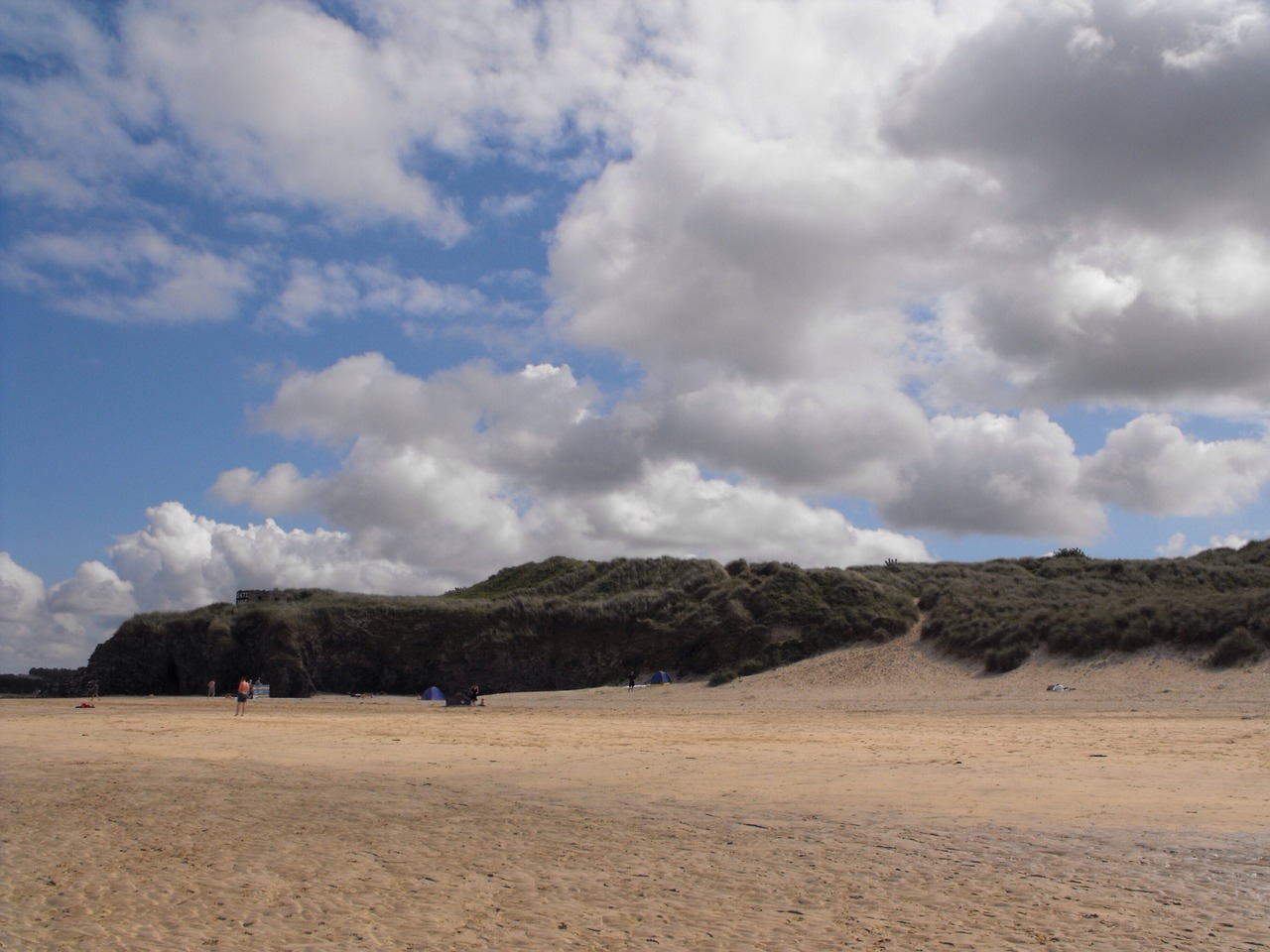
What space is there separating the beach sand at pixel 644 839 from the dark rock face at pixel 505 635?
68.2ft

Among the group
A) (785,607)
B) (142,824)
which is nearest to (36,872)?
(142,824)

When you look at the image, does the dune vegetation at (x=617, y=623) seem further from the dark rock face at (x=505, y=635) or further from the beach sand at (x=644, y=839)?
the beach sand at (x=644, y=839)

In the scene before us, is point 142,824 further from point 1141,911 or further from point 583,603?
point 583,603

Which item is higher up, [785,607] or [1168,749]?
[785,607]

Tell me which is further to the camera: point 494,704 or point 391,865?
point 494,704

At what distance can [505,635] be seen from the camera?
4244 centimetres

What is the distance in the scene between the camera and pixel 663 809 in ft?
34.0

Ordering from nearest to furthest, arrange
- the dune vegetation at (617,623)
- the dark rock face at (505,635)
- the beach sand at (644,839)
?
1. the beach sand at (644,839)
2. the dune vegetation at (617,623)
3. the dark rock face at (505,635)

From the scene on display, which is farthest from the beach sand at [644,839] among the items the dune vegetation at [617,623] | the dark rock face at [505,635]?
the dark rock face at [505,635]

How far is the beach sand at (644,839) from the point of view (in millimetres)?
6254

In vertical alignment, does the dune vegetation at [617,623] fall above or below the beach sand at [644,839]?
above

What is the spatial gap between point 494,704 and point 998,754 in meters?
20.8

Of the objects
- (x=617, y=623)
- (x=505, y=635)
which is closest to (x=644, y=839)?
(x=617, y=623)

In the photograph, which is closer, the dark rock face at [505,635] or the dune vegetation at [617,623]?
the dune vegetation at [617,623]
